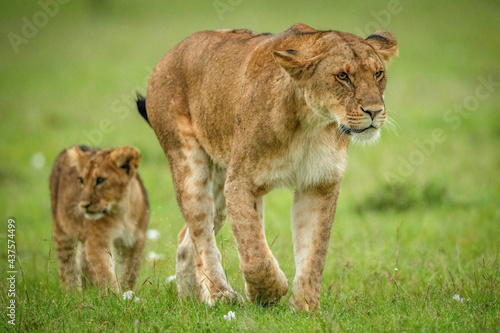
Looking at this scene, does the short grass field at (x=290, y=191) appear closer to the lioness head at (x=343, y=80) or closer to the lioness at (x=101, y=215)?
the lioness at (x=101, y=215)

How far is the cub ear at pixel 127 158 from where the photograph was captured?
625 centimetres

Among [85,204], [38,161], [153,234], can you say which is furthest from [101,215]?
[38,161]

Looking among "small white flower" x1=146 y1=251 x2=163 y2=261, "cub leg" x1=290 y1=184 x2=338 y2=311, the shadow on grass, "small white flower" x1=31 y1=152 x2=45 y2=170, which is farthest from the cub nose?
"small white flower" x1=31 y1=152 x2=45 y2=170

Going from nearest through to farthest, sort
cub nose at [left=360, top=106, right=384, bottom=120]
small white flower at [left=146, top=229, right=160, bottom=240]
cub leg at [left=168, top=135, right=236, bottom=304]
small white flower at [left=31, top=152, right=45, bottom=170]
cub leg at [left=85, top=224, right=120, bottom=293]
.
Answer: cub nose at [left=360, top=106, right=384, bottom=120] < cub leg at [left=168, top=135, right=236, bottom=304] < cub leg at [left=85, top=224, right=120, bottom=293] < small white flower at [left=146, top=229, right=160, bottom=240] < small white flower at [left=31, top=152, right=45, bottom=170]

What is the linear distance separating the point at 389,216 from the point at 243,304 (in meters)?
4.01

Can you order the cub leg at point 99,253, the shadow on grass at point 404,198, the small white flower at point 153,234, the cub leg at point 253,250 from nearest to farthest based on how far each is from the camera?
the cub leg at point 253,250, the cub leg at point 99,253, the small white flower at point 153,234, the shadow on grass at point 404,198

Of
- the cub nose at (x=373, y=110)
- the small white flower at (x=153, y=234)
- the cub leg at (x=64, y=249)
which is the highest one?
the cub nose at (x=373, y=110)

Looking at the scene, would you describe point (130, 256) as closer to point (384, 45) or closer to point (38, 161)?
point (384, 45)

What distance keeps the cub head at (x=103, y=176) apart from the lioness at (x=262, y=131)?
1.08 meters

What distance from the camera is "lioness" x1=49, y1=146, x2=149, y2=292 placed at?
6070 mm

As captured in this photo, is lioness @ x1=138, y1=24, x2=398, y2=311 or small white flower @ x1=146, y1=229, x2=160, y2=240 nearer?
lioness @ x1=138, y1=24, x2=398, y2=311

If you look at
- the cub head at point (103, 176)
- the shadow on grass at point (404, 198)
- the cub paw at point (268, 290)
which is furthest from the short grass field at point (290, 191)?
the cub head at point (103, 176)

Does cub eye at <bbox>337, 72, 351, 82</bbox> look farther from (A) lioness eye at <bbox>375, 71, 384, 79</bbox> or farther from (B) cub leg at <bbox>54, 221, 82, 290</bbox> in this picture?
(B) cub leg at <bbox>54, 221, 82, 290</bbox>

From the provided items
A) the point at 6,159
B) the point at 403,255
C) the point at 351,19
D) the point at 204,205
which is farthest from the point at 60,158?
the point at 351,19
